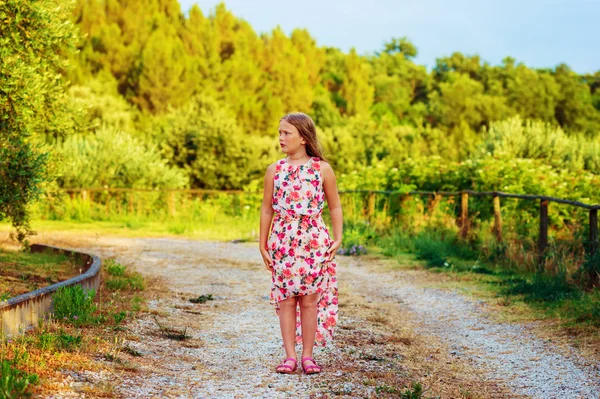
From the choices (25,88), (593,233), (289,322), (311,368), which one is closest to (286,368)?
(311,368)

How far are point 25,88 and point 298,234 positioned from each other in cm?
553

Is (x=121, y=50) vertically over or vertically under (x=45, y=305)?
over

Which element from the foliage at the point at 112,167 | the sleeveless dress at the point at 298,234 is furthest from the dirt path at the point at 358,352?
the foliage at the point at 112,167

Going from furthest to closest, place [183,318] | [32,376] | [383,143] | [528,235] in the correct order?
[383,143] → [528,235] → [183,318] → [32,376]

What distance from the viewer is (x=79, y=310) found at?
683 centimetres

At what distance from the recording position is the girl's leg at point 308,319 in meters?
5.54

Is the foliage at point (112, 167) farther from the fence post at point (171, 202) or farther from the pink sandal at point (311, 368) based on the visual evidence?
the pink sandal at point (311, 368)

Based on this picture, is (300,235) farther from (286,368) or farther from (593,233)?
(593,233)

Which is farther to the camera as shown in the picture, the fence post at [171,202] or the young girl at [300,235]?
the fence post at [171,202]

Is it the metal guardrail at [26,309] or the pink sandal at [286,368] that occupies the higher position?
the metal guardrail at [26,309]

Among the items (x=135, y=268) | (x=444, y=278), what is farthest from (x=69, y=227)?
(x=444, y=278)

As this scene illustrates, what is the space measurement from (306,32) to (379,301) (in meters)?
69.3

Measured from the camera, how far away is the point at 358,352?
648cm

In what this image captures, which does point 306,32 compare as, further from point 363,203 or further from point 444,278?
point 444,278
